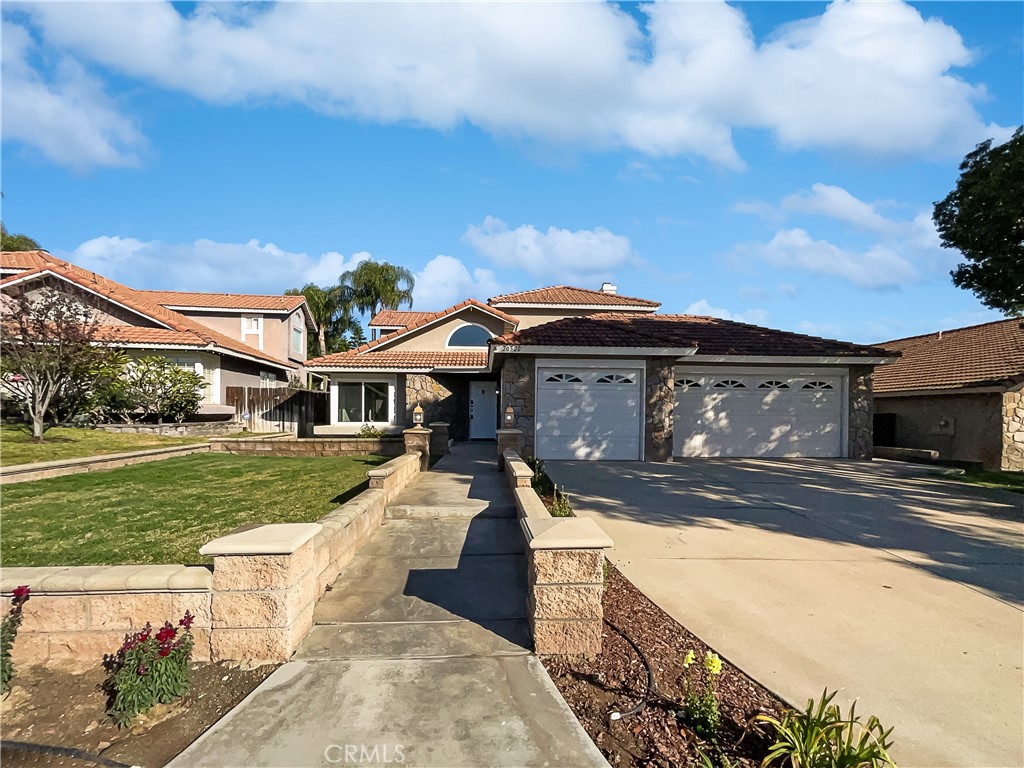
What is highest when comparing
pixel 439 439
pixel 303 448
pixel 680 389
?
pixel 680 389

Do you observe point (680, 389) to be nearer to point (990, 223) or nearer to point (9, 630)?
point (990, 223)

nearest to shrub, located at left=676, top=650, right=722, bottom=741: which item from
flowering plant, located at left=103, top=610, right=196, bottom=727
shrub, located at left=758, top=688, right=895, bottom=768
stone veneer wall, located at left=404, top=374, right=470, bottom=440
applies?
shrub, located at left=758, top=688, right=895, bottom=768

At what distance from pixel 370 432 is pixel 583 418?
351 inches

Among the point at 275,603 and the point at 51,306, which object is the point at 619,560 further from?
the point at 51,306

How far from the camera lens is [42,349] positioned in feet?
43.7

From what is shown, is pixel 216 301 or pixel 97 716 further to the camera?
pixel 216 301

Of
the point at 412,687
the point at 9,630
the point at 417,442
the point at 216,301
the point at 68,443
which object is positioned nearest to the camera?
the point at 412,687

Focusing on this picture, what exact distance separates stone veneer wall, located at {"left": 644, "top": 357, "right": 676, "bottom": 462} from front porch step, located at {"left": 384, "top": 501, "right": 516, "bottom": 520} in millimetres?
7136

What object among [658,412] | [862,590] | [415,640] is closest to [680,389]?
[658,412]

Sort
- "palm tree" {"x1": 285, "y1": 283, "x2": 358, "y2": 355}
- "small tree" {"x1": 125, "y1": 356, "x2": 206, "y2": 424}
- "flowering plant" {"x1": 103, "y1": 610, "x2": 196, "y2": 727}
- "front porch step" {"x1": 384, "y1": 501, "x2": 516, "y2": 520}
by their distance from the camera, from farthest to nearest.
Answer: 1. "palm tree" {"x1": 285, "y1": 283, "x2": 358, "y2": 355}
2. "small tree" {"x1": 125, "y1": 356, "x2": 206, "y2": 424}
3. "front porch step" {"x1": 384, "y1": 501, "x2": 516, "y2": 520}
4. "flowering plant" {"x1": 103, "y1": 610, "x2": 196, "y2": 727}

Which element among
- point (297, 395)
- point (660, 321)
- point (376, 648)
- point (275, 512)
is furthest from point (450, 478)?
point (297, 395)

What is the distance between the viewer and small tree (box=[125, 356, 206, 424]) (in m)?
17.2

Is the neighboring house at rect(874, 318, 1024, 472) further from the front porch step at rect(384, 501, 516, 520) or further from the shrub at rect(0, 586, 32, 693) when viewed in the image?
the shrub at rect(0, 586, 32, 693)

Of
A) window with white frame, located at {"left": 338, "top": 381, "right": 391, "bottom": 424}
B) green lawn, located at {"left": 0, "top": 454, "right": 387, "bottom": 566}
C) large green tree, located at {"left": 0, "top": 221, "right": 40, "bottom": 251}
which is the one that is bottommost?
green lawn, located at {"left": 0, "top": 454, "right": 387, "bottom": 566}
